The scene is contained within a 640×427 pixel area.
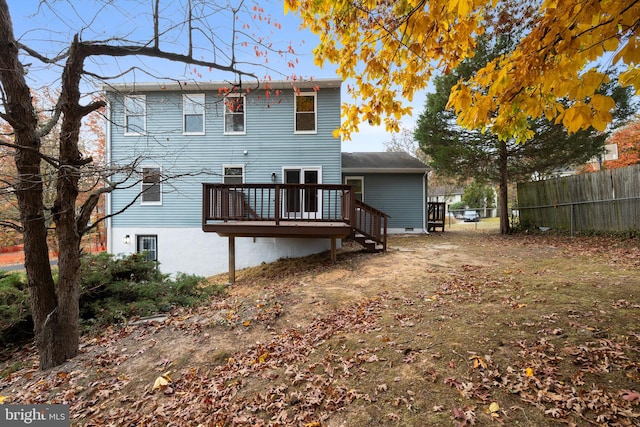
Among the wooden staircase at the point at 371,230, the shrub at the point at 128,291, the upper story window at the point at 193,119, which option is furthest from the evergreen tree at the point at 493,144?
the shrub at the point at 128,291

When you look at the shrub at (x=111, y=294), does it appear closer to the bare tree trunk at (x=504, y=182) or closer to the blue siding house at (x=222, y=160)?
the blue siding house at (x=222, y=160)

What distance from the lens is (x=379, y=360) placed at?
9.77 feet

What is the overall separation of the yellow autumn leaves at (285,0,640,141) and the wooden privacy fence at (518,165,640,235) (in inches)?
303

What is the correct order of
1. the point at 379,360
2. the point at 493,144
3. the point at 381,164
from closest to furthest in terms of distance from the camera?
the point at 379,360
the point at 493,144
the point at 381,164

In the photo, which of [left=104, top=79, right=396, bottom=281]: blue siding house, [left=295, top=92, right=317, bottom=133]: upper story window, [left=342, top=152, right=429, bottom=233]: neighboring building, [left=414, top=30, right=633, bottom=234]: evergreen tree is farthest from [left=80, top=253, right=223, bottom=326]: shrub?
[left=414, top=30, right=633, bottom=234]: evergreen tree

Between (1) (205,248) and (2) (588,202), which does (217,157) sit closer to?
(1) (205,248)

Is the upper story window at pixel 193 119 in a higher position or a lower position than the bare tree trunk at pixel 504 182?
higher

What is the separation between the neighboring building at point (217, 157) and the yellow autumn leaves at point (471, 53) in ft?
22.7

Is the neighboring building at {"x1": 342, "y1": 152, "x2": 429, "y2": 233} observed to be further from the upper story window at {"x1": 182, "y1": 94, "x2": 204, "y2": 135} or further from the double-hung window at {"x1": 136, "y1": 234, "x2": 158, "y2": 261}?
the double-hung window at {"x1": 136, "y1": 234, "x2": 158, "y2": 261}

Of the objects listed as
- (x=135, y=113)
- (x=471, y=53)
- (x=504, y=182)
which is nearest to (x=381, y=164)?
(x=504, y=182)

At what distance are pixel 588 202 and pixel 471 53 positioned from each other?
31.6ft

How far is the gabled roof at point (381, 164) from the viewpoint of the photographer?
1315 centimetres

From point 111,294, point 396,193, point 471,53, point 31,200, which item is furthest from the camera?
point 396,193

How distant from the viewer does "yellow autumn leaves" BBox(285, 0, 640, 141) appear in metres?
2.17
